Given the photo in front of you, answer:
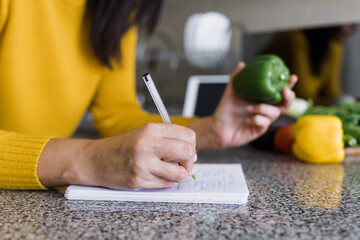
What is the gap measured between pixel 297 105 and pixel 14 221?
1226 millimetres

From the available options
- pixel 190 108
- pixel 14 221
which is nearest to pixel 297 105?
pixel 190 108

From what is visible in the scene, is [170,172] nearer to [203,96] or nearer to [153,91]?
[153,91]

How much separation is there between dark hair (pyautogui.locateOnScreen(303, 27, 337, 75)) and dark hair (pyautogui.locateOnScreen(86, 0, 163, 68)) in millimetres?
1239

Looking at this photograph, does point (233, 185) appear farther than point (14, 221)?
Yes

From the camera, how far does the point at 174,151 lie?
1.68 ft

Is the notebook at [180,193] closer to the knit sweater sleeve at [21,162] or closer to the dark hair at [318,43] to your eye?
the knit sweater sleeve at [21,162]

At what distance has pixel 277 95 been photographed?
0.89 m

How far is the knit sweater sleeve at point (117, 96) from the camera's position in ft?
3.78

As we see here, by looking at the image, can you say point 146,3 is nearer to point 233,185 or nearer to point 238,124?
point 238,124

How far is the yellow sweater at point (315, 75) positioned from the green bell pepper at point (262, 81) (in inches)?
45.5

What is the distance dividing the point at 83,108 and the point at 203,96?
2.22 ft

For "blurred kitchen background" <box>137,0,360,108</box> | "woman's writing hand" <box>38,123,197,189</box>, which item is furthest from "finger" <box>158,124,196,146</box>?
"blurred kitchen background" <box>137,0,360,108</box>

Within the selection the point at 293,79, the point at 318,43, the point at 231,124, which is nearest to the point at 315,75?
the point at 318,43

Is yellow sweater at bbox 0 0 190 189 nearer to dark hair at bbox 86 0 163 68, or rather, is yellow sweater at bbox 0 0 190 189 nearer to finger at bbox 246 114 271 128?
dark hair at bbox 86 0 163 68
